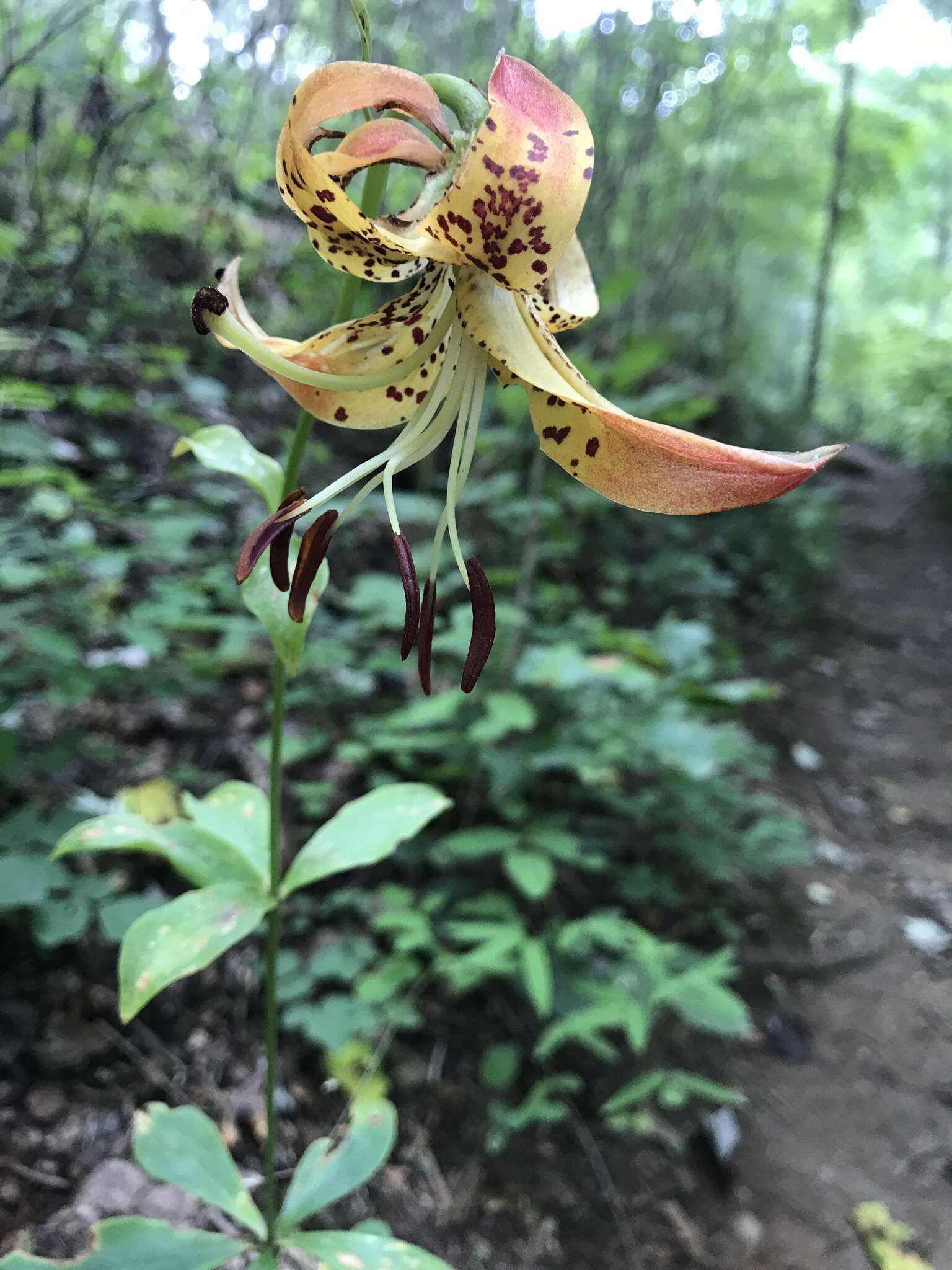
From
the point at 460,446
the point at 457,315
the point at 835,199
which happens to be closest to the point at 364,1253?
the point at 460,446

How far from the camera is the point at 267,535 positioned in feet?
1.96

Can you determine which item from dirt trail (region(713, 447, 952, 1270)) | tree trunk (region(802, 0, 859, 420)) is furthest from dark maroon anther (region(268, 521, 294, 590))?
tree trunk (region(802, 0, 859, 420))

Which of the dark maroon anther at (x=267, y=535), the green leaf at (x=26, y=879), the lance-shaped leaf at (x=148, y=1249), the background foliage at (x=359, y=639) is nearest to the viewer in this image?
the dark maroon anther at (x=267, y=535)

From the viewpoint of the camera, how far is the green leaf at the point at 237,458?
753 mm

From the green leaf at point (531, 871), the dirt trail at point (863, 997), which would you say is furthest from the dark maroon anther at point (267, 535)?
the dirt trail at point (863, 997)

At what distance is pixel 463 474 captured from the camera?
0.67 meters

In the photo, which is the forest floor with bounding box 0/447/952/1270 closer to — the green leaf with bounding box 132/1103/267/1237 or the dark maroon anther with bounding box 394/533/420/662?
the green leaf with bounding box 132/1103/267/1237

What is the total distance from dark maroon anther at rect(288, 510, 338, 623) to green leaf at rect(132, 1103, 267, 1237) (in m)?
0.72

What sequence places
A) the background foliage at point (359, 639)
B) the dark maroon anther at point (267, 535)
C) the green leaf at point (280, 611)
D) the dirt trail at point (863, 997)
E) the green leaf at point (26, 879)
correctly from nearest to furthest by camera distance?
the dark maroon anther at point (267, 535), the green leaf at point (280, 611), the green leaf at point (26, 879), the background foliage at point (359, 639), the dirt trail at point (863, 997)

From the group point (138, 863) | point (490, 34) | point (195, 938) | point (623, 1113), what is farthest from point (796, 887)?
point (490, 34)

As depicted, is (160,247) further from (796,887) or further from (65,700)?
(796,887)

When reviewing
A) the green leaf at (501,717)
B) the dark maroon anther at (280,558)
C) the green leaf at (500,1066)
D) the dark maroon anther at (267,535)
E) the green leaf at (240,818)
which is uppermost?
the dark maroon anther at (267,535)

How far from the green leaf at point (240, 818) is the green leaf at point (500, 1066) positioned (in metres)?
0.69

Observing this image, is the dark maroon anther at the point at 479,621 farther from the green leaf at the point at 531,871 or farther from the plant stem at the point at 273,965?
the green leaf at the point at 531,871
